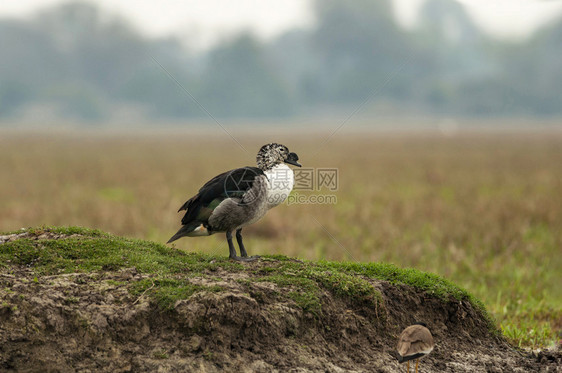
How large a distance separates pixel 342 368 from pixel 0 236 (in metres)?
4.26

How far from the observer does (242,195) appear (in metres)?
6.30

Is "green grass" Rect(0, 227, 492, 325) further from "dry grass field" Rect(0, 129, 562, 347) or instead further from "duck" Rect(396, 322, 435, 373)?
"dry grass field" Rect(0, 129, 562, 347)

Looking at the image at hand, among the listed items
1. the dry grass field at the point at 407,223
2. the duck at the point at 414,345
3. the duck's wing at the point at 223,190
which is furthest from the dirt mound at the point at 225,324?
the dry grass field at the point at 407,223

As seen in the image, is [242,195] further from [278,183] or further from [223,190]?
[278,183]

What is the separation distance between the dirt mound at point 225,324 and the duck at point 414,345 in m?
0.42

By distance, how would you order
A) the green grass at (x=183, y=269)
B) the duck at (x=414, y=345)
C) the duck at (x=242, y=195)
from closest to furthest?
1. the duck at (x=414, y=345)
2. the green grass at (x=183, y=269)
3. the duck at (x=242, y=195)

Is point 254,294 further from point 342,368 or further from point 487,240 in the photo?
point 487,240

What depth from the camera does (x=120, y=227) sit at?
15531mm

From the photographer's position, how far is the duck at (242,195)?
248 inches

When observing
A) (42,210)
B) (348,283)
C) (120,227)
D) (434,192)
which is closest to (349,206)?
(434,192)

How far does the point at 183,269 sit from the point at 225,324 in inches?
45.8

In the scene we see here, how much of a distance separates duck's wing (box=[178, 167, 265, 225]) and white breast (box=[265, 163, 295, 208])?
16cm

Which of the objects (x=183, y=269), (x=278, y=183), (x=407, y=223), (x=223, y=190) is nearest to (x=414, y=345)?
(x=278, y=183)

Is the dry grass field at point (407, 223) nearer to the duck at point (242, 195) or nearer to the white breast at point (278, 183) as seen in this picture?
the white breast at point (278, 183)
